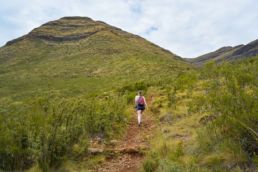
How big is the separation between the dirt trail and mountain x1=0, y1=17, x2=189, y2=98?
2132cm

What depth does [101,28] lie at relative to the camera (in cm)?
8719

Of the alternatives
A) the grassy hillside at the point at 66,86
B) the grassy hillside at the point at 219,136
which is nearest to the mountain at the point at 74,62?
the grassy hillside at the point at 66,86

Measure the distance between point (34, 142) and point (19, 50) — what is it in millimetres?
71415

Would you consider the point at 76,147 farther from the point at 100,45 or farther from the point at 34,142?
the point at 100,45

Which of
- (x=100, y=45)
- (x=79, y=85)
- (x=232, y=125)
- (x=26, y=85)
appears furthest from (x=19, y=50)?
(x=232, y=125)

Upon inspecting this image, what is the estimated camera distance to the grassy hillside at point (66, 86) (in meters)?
9.45

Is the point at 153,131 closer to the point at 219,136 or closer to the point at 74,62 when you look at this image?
the point at 219,136

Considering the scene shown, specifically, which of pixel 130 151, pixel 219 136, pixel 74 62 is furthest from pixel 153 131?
pixel 74 62

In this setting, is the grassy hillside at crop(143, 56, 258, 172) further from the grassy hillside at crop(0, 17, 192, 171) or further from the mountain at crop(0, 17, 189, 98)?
the mountain at crop(0, 17, 189, 98)

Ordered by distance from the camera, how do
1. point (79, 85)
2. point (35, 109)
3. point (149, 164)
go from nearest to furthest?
point (149, 164)
point (35, 109)
point (79, 85)

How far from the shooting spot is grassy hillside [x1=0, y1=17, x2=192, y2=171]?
9453 millimetres

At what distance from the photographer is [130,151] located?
1013 centimetres

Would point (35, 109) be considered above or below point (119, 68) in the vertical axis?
below

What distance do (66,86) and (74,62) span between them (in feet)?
53.6
